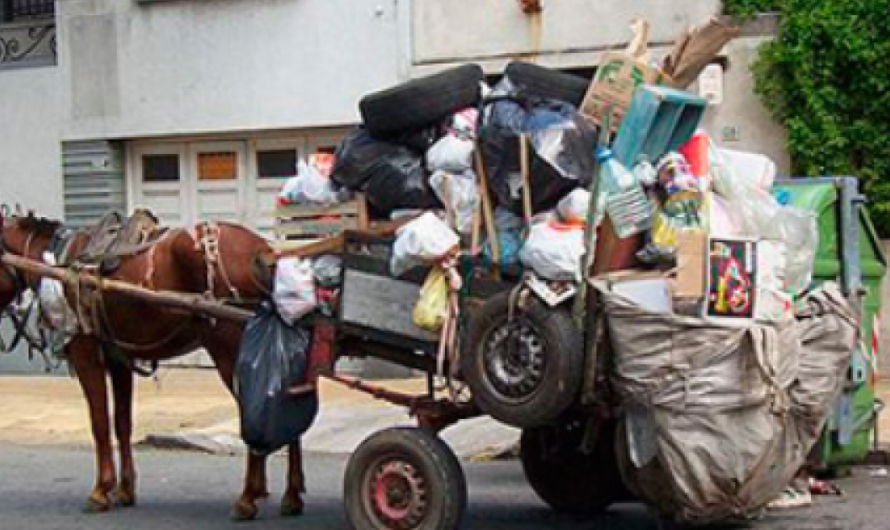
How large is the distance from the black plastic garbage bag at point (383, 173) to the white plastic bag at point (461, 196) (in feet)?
0.53

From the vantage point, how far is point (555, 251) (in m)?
6.76

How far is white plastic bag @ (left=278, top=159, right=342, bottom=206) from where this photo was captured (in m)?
7.79

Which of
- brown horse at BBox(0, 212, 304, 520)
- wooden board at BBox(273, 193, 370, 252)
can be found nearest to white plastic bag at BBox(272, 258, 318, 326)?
wooden board at BBox(273, 193, 370, 252)

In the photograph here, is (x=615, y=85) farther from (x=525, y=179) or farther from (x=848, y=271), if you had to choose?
(x=848, y=271)

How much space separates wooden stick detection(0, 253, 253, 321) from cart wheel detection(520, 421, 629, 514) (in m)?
1.77

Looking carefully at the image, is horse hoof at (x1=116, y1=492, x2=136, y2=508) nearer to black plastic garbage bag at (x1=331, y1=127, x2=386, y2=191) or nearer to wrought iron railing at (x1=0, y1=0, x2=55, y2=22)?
black plastic garbage bag at (x1=331, y1=127, x2=386, y2=191)

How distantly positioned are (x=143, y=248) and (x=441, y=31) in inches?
294

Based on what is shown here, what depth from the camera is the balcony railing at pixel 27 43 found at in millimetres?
18078

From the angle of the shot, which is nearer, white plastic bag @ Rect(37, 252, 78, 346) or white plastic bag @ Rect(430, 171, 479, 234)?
white plastic bag @ Rect(430, 171, 479, 234)

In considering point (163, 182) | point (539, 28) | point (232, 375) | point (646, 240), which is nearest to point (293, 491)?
point (232, 375)

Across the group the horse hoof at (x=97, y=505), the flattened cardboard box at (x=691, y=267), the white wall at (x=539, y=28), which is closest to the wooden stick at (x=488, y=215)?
the flattened cardboard box at (x=691, y=267)

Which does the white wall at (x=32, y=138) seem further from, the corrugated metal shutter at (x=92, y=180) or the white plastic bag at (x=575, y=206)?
the white plastic bag at (x=575, y=206)

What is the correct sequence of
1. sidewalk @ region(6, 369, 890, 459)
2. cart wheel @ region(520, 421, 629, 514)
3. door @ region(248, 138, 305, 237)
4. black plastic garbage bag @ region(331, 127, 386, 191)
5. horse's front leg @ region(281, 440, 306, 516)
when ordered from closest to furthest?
black plastic garbage bag @ region(331, 127, 386, 191)
cart wheel @ region(520, 421, 629, 514)
horse's front leg @ region(281, 440, 306, 516)
sidewalk @ region(6, 369, 890, 459)
door @ region(248, 138, 305, 237)

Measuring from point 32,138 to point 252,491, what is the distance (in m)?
10.3
